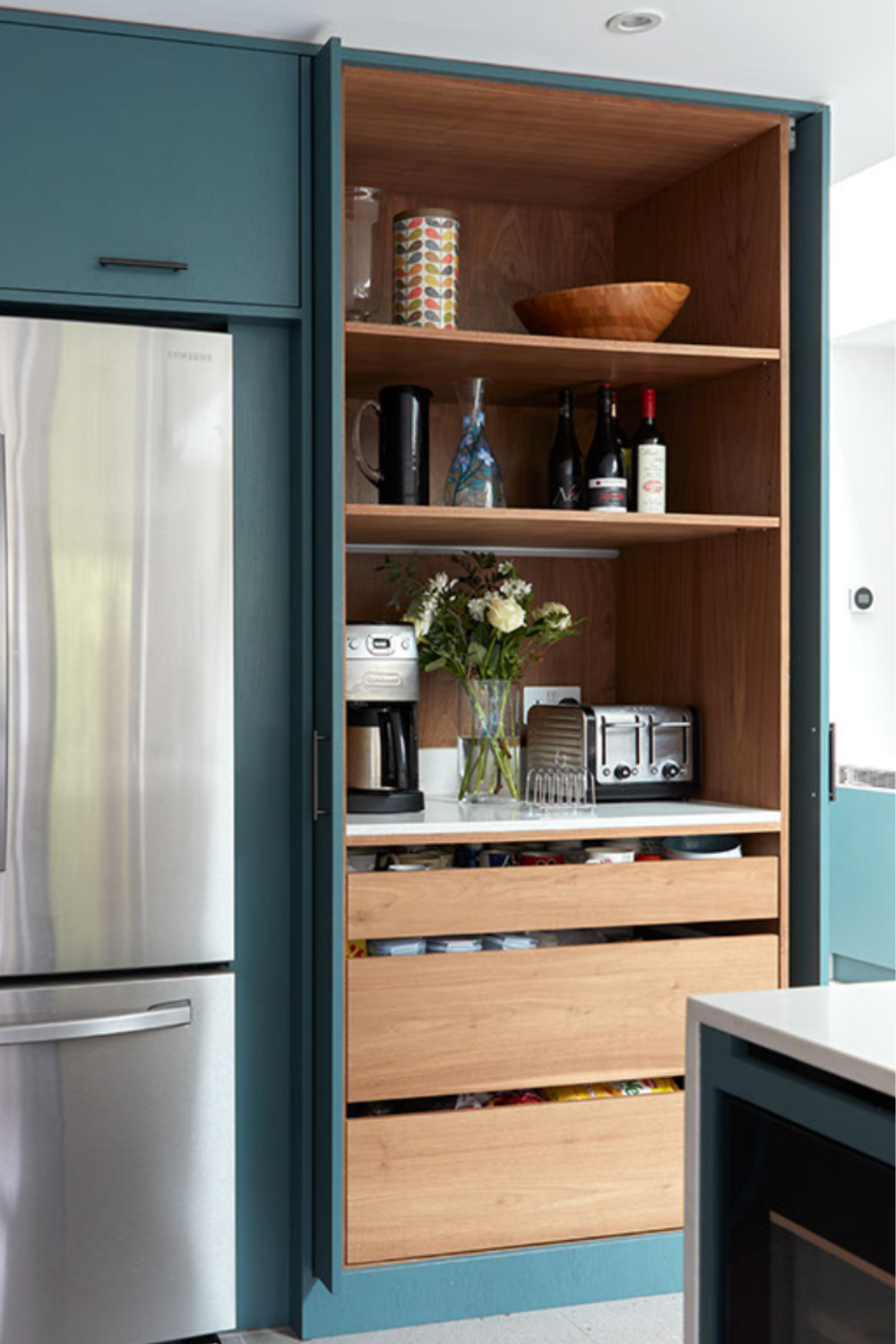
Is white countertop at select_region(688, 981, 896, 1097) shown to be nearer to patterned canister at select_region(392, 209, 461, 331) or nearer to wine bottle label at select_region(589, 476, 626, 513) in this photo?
wine bottle label at select_region(589, 476, 626, 513)

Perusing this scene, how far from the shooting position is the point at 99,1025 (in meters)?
2.44

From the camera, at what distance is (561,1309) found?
8.93ft

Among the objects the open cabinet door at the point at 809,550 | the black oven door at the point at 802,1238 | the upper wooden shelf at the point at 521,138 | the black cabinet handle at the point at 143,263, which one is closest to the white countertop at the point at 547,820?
the open cabinet door at the point at 809,550

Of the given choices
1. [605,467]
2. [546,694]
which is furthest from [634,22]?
[546,694]

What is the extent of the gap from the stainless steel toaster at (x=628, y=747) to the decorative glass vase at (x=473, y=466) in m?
0.46

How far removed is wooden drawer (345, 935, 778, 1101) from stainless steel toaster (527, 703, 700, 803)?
358 mm

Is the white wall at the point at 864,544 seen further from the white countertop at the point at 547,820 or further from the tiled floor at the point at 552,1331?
the tiled floor at the point at 552,1331

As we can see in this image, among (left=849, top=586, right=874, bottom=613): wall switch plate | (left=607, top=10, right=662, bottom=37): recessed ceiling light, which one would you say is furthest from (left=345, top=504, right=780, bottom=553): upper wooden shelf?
(left=849, top=586, right=874, bottom=613): wall switch plate

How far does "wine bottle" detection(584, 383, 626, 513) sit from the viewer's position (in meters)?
2.88

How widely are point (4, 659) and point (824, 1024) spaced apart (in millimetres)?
1486

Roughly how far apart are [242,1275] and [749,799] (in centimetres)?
129

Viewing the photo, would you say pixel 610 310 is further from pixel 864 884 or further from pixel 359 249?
pixel 864 884

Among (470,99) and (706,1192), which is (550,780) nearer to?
(470,99)

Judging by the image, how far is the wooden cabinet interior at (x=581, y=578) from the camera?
2615 mm
